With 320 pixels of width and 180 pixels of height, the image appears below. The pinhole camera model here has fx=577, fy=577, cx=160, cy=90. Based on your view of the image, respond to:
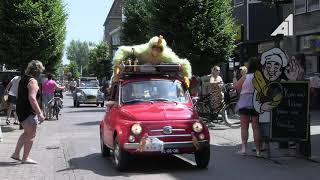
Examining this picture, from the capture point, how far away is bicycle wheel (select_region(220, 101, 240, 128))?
17.5 metres

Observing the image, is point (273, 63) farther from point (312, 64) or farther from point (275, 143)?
point (312, 64)

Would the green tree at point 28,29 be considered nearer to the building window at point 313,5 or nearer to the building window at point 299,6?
the building window at point 299,6

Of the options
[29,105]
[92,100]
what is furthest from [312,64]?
[29,105]

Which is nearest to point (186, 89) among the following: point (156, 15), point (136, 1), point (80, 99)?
point (156, 15)

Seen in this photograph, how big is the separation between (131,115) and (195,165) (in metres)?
1.67

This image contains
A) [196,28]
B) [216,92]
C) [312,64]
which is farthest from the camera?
[312,64]

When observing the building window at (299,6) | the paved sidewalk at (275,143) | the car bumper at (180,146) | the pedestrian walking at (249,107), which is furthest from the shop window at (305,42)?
the car bumper at (180,146)

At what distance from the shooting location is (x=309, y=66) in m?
28.6

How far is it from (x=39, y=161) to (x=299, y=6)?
21.0 metres

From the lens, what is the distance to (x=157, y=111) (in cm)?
990

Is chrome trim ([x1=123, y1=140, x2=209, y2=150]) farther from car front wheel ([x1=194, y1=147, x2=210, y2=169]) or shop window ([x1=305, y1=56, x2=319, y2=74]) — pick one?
shop window ([x1=305, y1=56, x2=319, y2=74])

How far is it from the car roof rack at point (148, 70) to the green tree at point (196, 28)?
44.8ft

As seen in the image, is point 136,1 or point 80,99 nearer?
point 80,99

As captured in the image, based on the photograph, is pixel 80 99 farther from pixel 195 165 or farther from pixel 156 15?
pixel 195 165
